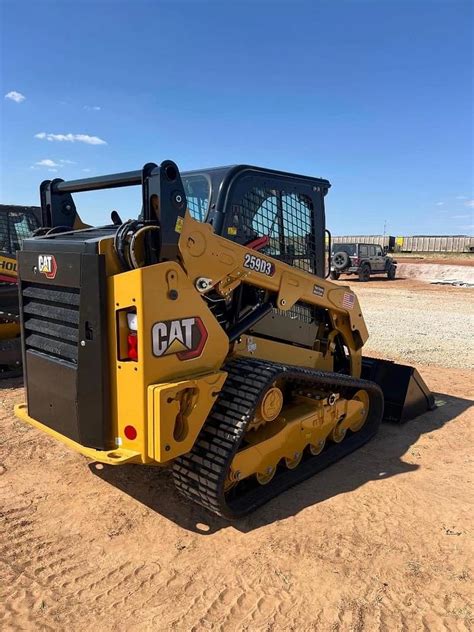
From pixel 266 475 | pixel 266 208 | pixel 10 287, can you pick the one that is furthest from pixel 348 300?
pixel 10 287

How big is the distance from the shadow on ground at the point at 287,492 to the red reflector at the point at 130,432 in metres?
0.86

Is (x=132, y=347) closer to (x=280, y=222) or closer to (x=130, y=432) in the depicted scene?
(x=130, y=432)

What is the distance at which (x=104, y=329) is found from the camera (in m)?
3.14

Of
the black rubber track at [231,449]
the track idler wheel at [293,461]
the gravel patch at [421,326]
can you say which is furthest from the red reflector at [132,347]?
the gravel patch at [421,326]

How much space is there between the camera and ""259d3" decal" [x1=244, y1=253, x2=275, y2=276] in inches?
153

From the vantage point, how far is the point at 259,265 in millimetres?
4027

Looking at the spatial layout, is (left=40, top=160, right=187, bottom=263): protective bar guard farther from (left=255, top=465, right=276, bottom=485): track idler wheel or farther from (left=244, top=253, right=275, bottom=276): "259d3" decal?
(left=255, top=465, right=276, bottom=485): track idler wheel

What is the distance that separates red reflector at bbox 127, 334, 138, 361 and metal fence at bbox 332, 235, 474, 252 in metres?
52.2

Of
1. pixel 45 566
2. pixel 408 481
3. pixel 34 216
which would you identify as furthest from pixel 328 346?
pixel 34 216

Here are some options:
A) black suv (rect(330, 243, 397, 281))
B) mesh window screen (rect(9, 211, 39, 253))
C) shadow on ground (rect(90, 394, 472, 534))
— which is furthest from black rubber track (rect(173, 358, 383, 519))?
black suv (rect(330, 243, 397, 281))

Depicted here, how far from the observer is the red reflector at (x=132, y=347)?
3088 millimetres

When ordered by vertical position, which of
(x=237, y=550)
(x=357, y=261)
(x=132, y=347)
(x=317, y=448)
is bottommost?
(x=237, y=550)

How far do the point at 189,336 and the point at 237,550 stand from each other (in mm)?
1446

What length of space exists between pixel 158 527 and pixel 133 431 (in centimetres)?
85
